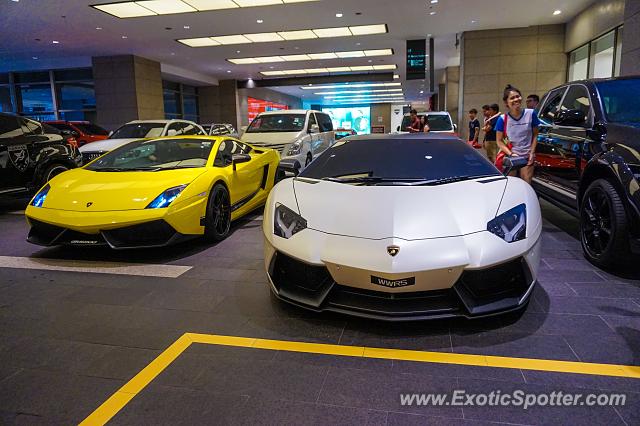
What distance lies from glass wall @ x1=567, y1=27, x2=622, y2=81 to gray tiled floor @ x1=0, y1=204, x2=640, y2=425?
9485mm

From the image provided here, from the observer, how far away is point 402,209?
263 cm

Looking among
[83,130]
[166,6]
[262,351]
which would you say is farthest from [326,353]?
[83,130]

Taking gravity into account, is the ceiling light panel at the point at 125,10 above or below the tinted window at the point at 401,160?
above

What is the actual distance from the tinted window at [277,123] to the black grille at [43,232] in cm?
628

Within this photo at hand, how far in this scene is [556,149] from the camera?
4645 millimetres

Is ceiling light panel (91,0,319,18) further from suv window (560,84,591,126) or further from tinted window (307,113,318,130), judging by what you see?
suv window (560,84,591,126)

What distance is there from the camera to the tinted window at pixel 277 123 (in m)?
9.88

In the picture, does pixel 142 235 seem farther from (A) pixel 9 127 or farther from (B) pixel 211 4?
(B) pixel 211 4

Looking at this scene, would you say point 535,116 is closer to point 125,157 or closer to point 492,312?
point 492,312

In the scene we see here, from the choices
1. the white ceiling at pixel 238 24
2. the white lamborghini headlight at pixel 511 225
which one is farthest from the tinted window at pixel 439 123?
the white lamborghini headlight at pixel 511 225

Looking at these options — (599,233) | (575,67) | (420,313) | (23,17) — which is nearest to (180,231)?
(420,313)

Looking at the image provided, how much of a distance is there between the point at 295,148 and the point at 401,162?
564cm

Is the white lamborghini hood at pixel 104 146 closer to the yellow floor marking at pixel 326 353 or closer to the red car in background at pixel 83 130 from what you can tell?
the red car in background at pixel 83 130
